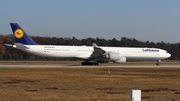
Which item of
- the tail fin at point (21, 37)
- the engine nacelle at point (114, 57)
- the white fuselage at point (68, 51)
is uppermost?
the tail fin at point (21, 37)

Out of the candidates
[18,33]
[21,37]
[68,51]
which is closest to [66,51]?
[68,51]

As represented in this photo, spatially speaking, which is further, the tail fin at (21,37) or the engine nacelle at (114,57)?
the tail fin at (21,37)

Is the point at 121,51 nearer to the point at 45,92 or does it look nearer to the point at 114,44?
the point at 45,92

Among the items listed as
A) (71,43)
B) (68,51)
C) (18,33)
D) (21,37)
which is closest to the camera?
(21,37)

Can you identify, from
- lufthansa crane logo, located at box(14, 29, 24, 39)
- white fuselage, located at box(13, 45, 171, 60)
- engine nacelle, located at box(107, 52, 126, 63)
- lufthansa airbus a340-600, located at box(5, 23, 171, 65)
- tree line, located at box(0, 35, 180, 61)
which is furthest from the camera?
tree line, located at box(0, 35, 180, 61)

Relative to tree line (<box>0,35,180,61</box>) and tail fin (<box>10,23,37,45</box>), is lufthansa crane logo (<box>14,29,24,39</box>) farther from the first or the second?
tree line (<box>0,35,180,61</box>)

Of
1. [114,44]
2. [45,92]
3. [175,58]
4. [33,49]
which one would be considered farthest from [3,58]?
[45,92]

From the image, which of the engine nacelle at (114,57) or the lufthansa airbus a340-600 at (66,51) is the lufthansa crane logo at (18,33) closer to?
the lufthansa airbus a340-600 at (66,51)

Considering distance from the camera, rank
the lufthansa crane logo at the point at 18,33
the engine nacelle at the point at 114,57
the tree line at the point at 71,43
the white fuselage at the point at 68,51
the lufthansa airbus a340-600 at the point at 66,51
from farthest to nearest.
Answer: the tree line at the point at 71,43
the lufthansa crane logo at the point at 18,33
the white fuselage at the point at 68,51
the lufthansa airbus a340-600 at the point at 66,51
the engine nacelle at the point at 114,57

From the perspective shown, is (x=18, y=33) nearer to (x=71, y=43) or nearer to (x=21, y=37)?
(x=21, y=37)

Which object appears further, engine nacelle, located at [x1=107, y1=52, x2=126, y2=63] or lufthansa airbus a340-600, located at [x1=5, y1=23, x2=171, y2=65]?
lufthansa airbus a340-600, located at [x1=5, y1=23, x2=171, y2=65]

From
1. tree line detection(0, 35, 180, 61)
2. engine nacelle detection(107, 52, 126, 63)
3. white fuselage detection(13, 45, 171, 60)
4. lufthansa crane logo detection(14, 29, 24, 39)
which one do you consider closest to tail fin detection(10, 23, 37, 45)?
lufthansa crane logo detection(14, 29, 24, 39)

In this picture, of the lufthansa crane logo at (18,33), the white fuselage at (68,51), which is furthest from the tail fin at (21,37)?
the white fuselage at (68,51)

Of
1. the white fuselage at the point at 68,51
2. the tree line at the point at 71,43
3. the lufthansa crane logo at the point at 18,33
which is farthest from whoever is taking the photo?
the tree line at the point at 71,43
